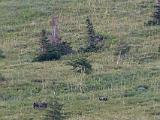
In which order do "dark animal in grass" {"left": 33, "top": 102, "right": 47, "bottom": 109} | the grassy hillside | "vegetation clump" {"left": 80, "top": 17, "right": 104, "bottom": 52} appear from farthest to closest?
"vegetation clump" {"left": 80, "top": 17, "right": 104, "bottom": 52} → "dark animal in grass" {"left": 33, "top": 102, "right": 47, "bottom": 109} → the grassy hillside

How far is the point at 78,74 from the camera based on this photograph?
56406 millimetres

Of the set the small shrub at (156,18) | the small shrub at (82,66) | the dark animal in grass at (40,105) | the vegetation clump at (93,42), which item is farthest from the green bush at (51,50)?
the dark animal in grass at (40,105)

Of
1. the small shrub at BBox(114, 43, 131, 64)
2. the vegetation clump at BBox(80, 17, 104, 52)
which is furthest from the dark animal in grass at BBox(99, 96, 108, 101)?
the vegetation clump at BBox(80, 17, 104, 52)

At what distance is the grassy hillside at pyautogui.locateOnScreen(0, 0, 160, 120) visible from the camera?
46.0 metres

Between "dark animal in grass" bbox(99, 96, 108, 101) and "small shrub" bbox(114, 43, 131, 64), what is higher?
"dark animal in grass" bbox(99, 96, 108, 101)

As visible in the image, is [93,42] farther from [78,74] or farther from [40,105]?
[40,105]

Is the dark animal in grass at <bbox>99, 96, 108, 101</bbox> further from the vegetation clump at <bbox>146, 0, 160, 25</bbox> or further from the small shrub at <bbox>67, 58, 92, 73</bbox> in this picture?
the vegetation clump at <bbox>146, 0, 160, 25</bbox>

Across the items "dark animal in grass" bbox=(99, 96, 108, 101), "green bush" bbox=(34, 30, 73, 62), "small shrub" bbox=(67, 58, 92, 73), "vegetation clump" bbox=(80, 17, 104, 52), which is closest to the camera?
"dark animal in grass" bbox=(99, 96, 108, 101)

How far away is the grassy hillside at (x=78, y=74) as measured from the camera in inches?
1812

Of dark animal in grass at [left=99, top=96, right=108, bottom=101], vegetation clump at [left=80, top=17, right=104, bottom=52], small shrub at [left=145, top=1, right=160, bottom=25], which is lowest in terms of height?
vegetation clump at [left=80, top=17, right=104, bottom=52]

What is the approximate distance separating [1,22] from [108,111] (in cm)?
4278

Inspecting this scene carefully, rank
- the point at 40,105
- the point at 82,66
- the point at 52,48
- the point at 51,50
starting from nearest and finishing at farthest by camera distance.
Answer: the point at 40,105, the point at 82,66, the point at 51,50, the point at 52,48

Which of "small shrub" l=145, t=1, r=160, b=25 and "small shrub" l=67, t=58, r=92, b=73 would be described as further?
"small shrub" l=145, t=1, r=160, b=25

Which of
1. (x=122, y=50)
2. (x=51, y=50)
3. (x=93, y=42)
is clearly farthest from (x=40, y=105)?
(x=93, y=42)
